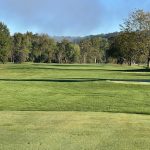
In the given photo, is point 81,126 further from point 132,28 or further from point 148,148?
point 132,28

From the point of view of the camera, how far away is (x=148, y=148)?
8.88 meters

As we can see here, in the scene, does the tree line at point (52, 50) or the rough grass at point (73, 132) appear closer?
the rough grass at point (73, 132)

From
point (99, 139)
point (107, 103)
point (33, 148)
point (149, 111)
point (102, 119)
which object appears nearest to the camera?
point (33, 148)

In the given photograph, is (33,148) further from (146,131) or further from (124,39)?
(124,39)

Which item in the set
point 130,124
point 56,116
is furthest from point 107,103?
point 130,124

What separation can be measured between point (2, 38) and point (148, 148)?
97.2m

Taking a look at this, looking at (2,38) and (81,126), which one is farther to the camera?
(2,38)

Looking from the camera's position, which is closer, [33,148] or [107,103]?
[33,148]

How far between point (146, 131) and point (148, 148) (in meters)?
1.84

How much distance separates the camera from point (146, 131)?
1070 centimetres

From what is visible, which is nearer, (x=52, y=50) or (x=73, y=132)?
(x=73, y=132)

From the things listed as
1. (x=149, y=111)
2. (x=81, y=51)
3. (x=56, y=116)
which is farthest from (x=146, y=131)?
(x=81, y=51)

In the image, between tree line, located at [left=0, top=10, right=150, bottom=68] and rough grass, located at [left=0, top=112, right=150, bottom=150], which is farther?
tree line, located at [left=0, top=10, right=150, bottom=68]

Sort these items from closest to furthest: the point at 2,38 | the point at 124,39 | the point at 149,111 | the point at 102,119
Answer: the point at 102,119, the point at 149,111, the point at 124,39, the point at 2,38
